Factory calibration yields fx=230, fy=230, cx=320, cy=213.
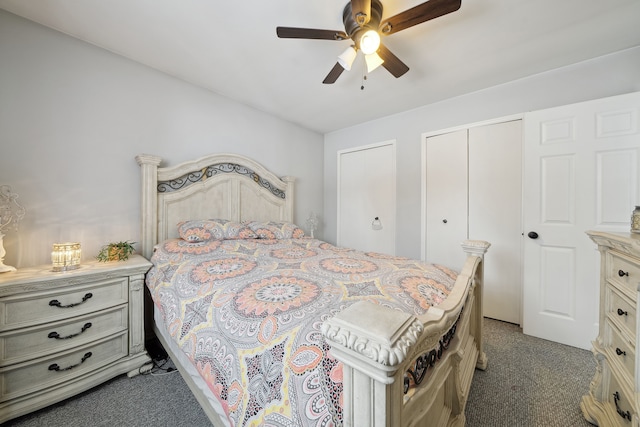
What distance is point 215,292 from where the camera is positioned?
3.83 ft

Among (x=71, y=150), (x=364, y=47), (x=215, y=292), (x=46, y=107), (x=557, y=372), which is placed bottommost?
(x=557, y=372)

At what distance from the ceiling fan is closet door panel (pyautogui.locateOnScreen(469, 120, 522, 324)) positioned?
161 centimetres

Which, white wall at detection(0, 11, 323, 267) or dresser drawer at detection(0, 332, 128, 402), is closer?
dresser drawer at detection(0, 332, 128, 402)

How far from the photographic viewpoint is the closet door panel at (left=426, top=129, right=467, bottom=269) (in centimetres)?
265

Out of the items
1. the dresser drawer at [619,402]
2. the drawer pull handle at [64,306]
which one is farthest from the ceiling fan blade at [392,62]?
the drawer pull handle at [64,306]

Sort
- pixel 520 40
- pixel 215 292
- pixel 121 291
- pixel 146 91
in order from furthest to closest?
pixel 146 91, pixel 520 40, pixel 121 291, pixel 215 292

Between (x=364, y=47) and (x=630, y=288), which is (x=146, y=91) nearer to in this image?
(x=364, y=47)

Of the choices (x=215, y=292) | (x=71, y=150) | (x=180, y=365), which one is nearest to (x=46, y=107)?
(x=71, y=150)

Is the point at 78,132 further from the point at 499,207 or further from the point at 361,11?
the point at 499,207

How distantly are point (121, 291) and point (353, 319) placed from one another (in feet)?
6.12

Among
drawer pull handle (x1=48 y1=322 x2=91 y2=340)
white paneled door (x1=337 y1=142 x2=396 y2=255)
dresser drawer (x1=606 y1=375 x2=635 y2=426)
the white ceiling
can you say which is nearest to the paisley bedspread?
drawer pull handle (x1=48 y1=322 x2=91 y2=340)

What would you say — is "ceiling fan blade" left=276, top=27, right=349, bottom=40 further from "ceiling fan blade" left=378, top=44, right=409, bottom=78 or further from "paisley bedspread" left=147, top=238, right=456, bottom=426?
"paisley bedspread" left=147, top=238, right=456, bottom=426

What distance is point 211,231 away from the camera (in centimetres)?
216

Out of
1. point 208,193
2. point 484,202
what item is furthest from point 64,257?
point 484,202
